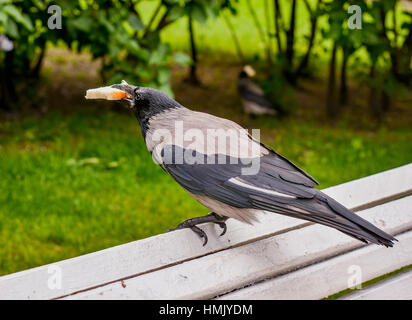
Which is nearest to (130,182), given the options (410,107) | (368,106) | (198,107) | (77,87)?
(198,107)

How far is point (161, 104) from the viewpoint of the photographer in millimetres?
2469

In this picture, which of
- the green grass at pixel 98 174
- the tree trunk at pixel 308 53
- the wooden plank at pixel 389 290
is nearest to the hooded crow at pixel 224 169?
the wooden plank at pixel 389 290

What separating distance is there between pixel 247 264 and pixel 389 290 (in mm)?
546

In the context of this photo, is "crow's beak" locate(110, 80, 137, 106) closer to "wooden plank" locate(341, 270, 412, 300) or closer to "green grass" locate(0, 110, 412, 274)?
"wooden plank" locate(341, 270, 412, 300)

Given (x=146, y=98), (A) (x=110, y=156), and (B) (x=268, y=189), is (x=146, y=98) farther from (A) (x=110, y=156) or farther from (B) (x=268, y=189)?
(A) (x=110, y=156)

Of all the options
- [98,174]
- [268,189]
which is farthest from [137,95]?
[98,174]

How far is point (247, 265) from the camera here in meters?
2.05

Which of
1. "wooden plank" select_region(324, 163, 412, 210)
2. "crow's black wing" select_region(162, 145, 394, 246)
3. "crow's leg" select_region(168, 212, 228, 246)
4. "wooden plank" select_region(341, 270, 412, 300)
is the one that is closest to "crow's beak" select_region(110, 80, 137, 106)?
"crow's black wing" select_region(162, 145, 394, 246)

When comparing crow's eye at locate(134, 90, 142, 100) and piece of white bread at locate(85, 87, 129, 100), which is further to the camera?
crow's eye at locate(134, 90, 142, 100)

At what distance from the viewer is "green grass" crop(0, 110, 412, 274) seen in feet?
12.5

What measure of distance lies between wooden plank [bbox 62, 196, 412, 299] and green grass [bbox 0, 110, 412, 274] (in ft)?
5.86
